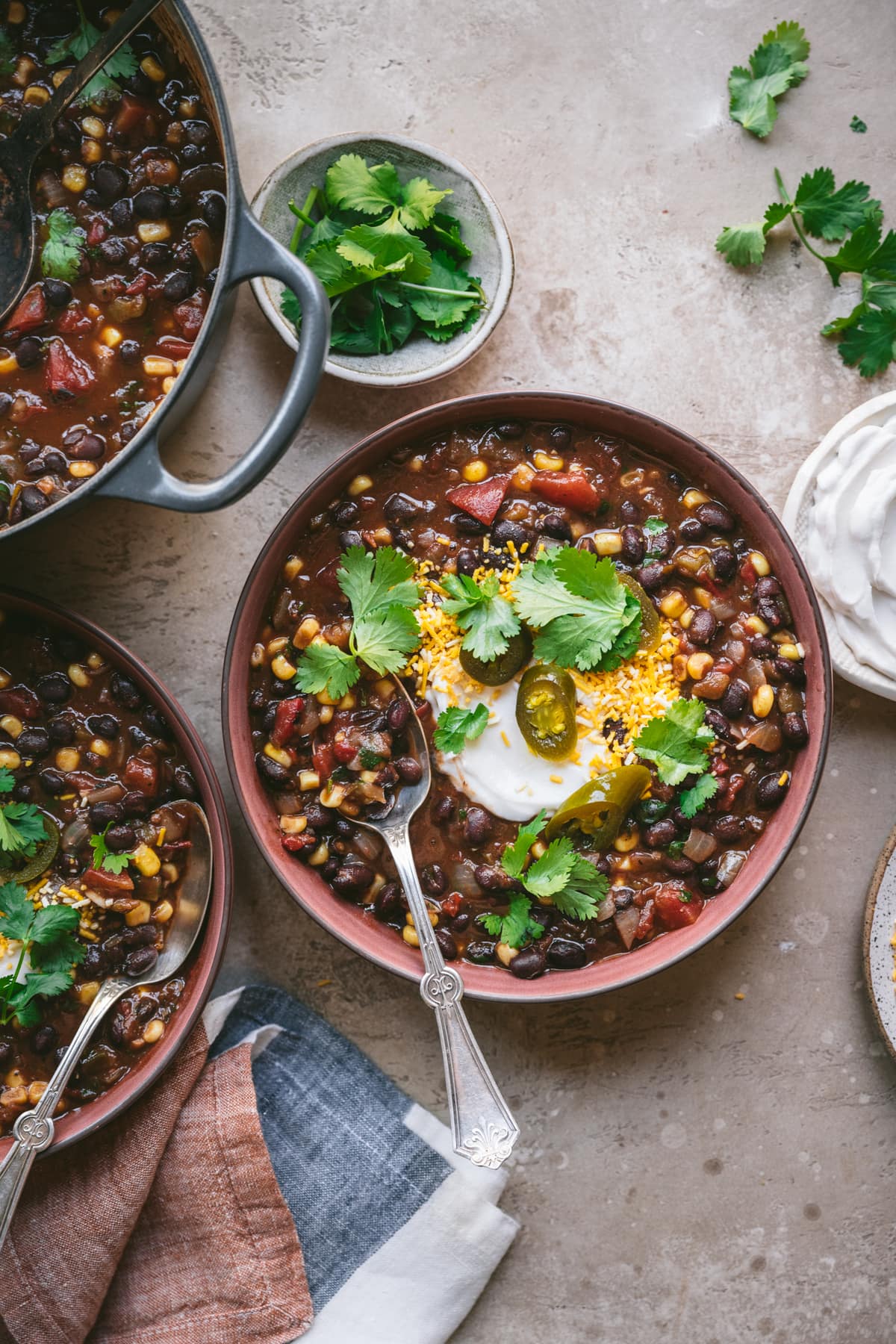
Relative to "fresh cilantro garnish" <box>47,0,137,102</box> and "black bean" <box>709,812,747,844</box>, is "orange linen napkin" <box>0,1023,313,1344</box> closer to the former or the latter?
"black bean" <box>709,812,747,844</box>

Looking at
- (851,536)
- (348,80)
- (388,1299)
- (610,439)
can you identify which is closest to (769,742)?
(851,536)

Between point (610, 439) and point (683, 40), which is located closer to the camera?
point (610, 439)

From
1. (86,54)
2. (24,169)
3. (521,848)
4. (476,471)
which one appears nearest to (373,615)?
(476,471)

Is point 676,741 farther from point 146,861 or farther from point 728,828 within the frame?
point 146,861

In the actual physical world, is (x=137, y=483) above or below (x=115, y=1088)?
above

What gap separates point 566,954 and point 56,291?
2.26m

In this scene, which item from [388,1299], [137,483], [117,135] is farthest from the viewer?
[388,1299]

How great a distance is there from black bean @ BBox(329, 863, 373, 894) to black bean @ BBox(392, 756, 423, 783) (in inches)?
11.0

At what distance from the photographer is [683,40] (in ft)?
10.5

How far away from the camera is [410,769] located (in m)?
2.88

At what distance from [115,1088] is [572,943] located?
4.36 ft

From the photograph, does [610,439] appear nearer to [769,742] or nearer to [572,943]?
[769,742]

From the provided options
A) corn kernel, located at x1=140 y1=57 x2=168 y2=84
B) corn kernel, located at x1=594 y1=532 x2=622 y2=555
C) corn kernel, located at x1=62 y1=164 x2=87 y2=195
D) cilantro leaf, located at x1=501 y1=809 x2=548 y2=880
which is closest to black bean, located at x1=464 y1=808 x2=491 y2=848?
cilantro leaf, located at x1=501 y1=809 x2=548 y2=880

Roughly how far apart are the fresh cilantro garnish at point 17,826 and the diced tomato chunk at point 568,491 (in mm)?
1657
